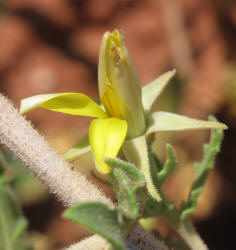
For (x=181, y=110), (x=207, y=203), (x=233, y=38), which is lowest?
(x=207, y=203)

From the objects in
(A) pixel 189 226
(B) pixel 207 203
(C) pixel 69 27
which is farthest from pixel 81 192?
(C) pixel 69 27

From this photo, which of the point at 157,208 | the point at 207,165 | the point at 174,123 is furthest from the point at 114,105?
the point at 207,165

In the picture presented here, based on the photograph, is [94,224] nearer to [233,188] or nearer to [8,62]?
[233,188]

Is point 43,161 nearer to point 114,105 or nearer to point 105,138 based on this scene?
point 105,138

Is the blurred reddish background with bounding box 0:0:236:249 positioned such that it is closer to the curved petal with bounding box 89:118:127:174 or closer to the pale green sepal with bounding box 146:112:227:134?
the pale green sepal with bounding box 146:112:227:134

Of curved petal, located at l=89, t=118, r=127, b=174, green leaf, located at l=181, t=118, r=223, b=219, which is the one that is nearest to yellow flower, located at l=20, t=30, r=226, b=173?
curved petal, located at l=89, t=118, r=127, b=174
